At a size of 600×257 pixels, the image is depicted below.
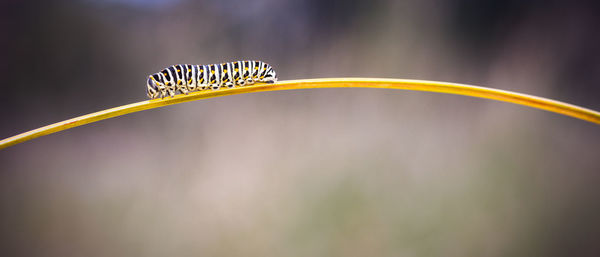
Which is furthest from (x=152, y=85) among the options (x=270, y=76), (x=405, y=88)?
(x=405, y=88)

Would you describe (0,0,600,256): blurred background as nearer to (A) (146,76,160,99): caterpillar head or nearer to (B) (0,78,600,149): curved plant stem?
(A) (146,76,160,99): caterpillar head

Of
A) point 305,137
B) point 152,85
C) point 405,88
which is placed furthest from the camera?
point 305,137

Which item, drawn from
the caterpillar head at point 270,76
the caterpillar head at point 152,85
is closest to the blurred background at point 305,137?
the caterpillar head at point 270,76

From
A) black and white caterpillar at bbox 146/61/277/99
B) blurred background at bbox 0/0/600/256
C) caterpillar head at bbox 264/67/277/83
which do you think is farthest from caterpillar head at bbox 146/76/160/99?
blurred background at bbox 0/0/600/256

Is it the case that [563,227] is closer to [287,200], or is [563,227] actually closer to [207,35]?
[287,200]

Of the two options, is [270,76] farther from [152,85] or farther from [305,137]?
[305,137]
